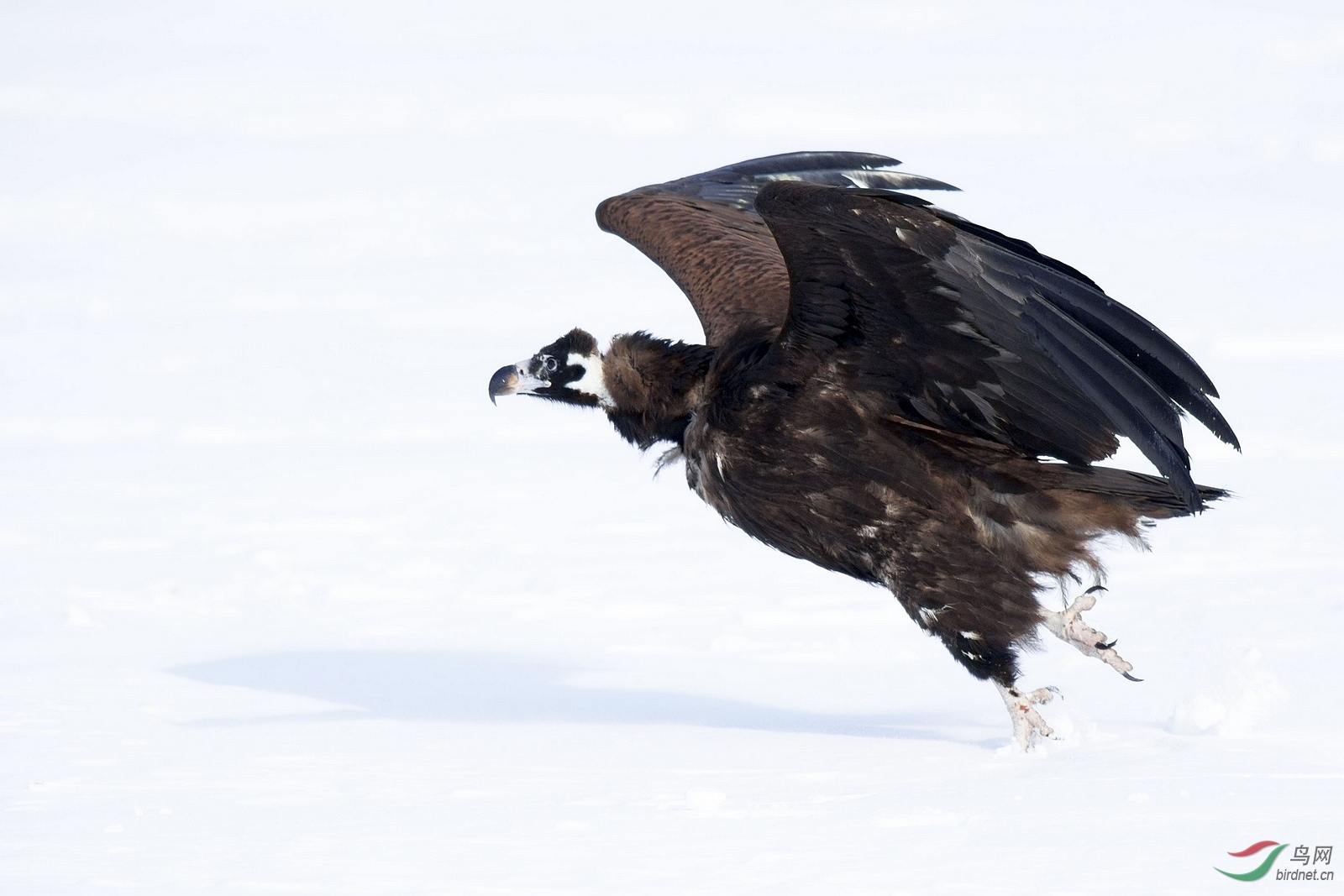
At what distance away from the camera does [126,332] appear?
16781 mm

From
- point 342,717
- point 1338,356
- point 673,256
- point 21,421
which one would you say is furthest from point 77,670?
point 1338,356

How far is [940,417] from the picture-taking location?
5547 mm

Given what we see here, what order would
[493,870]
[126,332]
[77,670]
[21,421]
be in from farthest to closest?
[126,332] < [21,421] < [77,670] < [493,870]

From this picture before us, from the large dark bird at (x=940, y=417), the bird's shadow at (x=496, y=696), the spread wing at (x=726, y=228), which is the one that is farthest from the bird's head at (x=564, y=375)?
the bird's shadow at (x=496, y=696)

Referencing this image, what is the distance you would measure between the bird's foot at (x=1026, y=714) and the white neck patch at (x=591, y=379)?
1.99m

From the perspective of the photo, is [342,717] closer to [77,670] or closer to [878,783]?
[77,670]

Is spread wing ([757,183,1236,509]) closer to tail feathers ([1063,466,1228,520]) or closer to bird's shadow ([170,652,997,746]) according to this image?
tail feathers ([1063,466,1228,520])

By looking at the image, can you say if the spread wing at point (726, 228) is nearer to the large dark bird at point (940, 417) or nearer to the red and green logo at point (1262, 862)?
the large dark bird at point (940, 417)

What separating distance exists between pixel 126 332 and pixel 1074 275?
13600 mm

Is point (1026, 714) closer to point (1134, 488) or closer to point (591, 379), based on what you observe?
point (1134, 488)

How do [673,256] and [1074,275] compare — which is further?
[673,256]

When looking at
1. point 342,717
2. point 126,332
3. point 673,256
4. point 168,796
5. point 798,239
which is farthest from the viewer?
point 126,332

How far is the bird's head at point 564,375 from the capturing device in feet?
21.5

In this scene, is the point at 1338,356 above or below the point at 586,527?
above
